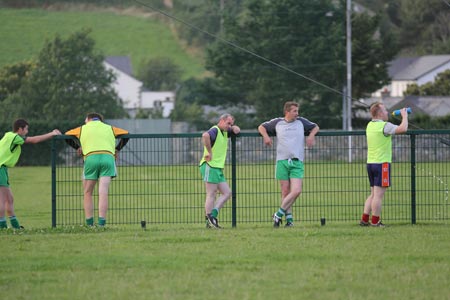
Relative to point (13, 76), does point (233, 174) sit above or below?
below

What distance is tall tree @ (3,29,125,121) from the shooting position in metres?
60.4

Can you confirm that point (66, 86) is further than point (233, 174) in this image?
Yes

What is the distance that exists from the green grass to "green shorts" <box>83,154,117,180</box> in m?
64.9

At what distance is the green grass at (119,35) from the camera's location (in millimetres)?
80375

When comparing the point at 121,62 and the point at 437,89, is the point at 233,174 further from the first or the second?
the point at 121,62

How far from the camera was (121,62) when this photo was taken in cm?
9800

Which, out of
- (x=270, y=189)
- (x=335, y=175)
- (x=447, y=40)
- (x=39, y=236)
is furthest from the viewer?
(x=447, y=40)

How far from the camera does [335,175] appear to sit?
16875 mm

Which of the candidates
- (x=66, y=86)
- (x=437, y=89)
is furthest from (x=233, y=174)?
(x=437, y=89)

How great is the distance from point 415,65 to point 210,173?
8203 centimetres

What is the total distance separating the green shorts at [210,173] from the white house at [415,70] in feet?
242

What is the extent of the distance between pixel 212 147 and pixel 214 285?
19.5ft

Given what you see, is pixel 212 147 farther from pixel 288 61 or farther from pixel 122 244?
pixel 288 61

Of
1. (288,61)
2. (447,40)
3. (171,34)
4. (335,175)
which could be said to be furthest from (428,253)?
(171,34)
